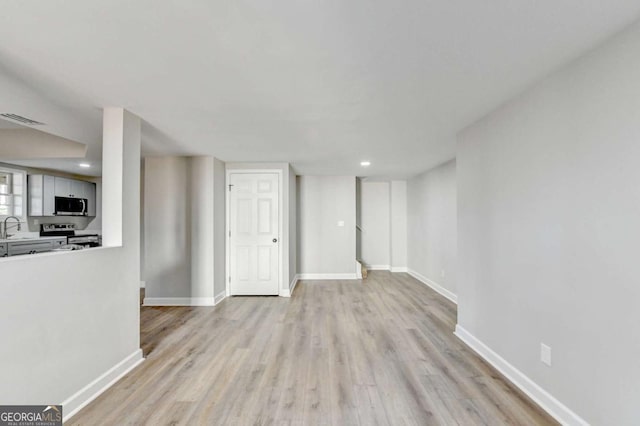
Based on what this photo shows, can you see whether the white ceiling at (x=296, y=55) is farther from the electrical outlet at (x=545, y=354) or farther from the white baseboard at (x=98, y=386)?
the white baseboard at (x=98, y=386)

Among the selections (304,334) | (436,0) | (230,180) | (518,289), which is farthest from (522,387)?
(230,180)

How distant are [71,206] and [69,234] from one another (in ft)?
2.00

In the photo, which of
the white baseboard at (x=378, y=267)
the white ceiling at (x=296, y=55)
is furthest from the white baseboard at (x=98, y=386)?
the white baseboard at (x=378, y=267)

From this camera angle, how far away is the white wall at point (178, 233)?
14.3 feet

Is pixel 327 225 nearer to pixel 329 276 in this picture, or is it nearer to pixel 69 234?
pixel 329 276

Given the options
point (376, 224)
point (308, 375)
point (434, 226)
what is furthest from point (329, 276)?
point (308, 375)

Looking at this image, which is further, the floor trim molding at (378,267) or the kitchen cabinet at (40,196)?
the floor trim molding at (378,267)

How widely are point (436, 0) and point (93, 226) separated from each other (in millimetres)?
7541

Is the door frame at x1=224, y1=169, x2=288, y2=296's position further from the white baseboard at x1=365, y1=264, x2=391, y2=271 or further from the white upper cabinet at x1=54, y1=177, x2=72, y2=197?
the white upper cabinet at x1=54, y1=177, x2=72, y2=197

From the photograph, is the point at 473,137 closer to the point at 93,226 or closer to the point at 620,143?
the point at 620,143

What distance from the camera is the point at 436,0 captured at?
4.18 ft

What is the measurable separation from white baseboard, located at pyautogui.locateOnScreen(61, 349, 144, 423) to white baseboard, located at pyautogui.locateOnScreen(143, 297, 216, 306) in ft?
5.53

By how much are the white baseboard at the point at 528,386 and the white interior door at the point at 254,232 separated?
3.20 metres

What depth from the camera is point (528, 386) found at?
208 cm
